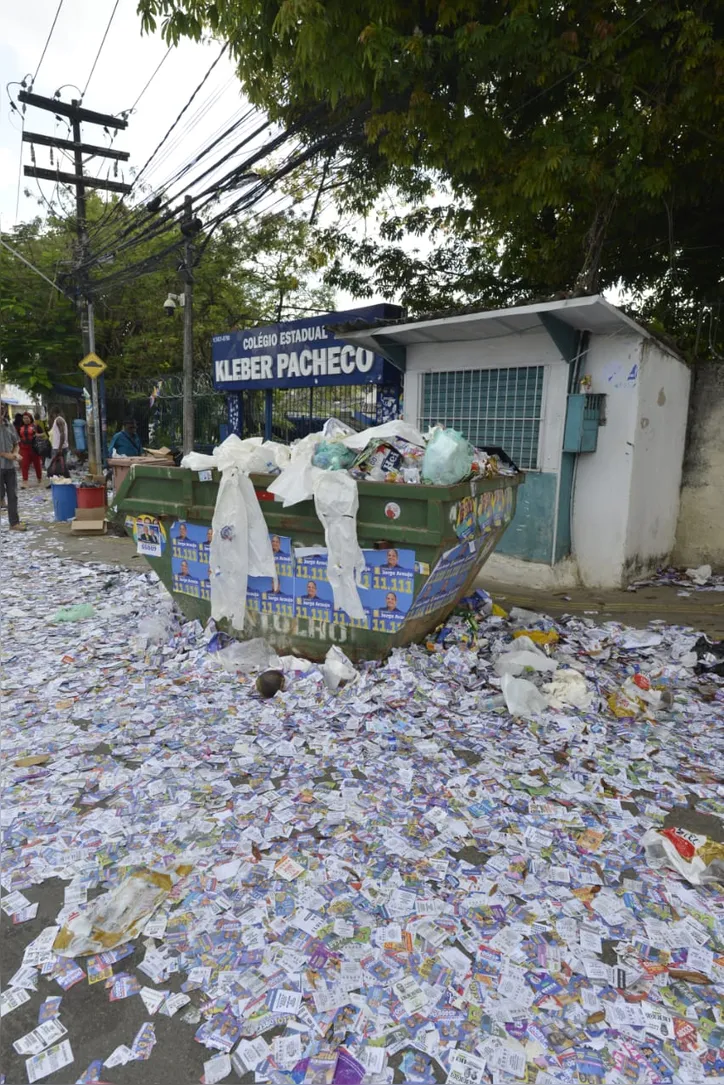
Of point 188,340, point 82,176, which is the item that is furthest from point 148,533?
Result: point 82,176

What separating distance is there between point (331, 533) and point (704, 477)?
5.27 m

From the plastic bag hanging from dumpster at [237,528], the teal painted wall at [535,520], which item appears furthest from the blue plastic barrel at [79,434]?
the plastic bag hanging from dumpster at [237,528]

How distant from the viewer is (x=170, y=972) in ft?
5.98

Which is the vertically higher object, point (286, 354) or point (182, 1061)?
point (286, 354)

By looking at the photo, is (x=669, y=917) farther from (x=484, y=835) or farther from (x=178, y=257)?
(x=178, y=257)

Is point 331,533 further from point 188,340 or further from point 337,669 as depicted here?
point 188,340

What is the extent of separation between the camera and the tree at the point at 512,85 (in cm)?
448

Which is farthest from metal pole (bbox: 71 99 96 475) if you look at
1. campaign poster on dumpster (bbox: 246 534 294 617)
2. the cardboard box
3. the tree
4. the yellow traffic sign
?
campaign poster on dumpster (bbox: 246 534 294 617)

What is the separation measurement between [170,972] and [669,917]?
→ 154 centimetres

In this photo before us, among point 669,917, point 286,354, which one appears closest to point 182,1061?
point 669,917

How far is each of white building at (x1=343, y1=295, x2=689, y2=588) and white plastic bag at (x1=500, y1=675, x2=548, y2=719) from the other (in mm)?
2928

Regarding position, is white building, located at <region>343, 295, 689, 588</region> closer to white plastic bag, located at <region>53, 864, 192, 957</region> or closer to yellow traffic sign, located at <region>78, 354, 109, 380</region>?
white plastic bag, located at <region>53, 864, 192, 957</region>

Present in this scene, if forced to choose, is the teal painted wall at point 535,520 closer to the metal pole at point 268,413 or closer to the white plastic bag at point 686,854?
the white plastic bag at point 686,854

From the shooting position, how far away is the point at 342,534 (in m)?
3.55
